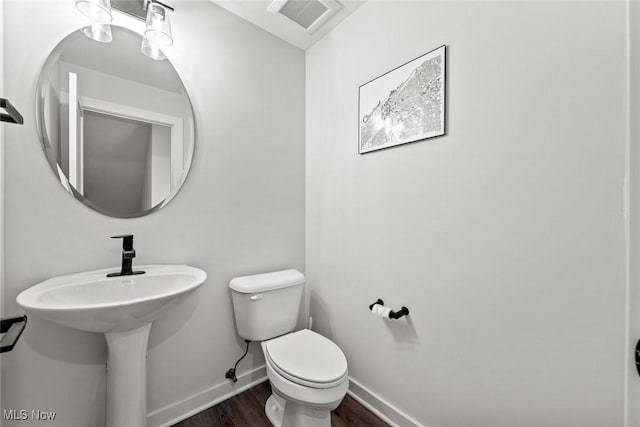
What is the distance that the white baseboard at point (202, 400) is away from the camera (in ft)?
4.49

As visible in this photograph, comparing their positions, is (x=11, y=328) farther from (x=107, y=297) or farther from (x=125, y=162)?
(x=125, y=162)

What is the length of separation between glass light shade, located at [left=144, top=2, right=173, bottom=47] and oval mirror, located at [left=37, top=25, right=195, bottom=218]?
0.40ft

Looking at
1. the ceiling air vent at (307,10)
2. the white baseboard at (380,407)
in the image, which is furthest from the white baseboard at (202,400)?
the ceiling air vent at (307,10)

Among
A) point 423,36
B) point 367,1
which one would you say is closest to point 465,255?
point 423,36

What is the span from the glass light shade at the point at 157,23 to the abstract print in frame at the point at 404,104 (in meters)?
1.04

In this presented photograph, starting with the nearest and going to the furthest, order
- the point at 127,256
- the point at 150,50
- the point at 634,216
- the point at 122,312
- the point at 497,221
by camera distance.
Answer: the point at 634,216 → the point at 122,312 → the point at 497,221 → the point at 127,256 → the point at 150,50

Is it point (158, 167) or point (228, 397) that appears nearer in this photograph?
point (158, 167)

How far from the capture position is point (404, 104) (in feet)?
4.42

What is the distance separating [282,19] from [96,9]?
0.96 meters

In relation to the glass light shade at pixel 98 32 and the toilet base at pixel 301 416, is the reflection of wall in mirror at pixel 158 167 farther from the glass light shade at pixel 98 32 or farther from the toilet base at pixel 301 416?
the toilet base at pixel 301 416

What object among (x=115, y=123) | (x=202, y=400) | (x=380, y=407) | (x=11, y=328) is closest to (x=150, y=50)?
(x=115, y=123)

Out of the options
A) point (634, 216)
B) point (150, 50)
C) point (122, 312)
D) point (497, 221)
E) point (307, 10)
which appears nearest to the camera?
point (634, 216)

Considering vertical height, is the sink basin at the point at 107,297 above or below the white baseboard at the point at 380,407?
above

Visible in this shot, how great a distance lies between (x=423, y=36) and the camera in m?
1.27
